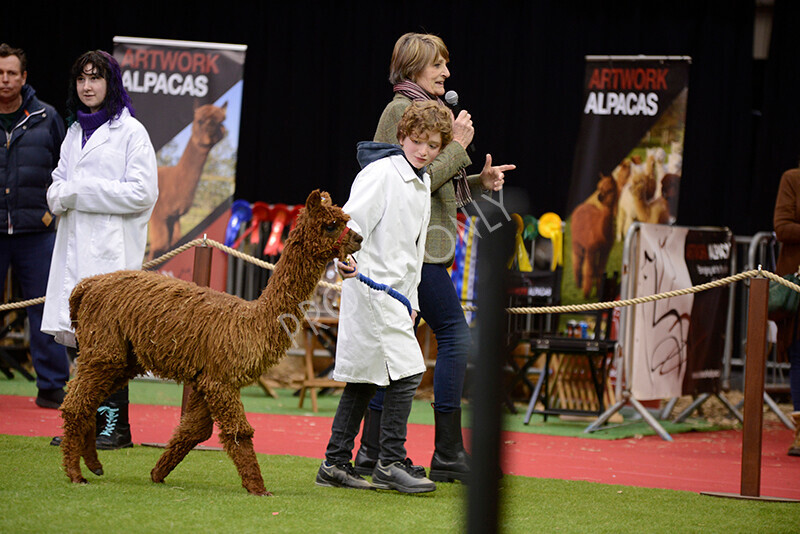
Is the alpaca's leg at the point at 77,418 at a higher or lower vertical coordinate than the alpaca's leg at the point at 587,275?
lower

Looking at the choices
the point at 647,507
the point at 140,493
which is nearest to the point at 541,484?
the point at 647,507

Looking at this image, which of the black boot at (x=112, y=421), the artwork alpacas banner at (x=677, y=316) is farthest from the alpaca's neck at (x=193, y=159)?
the black boot at (x=112, y=421)

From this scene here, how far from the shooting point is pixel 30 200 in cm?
653

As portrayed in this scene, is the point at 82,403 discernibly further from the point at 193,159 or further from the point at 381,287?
the point at 193,159

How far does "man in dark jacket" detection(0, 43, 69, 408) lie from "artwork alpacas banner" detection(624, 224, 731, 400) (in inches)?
162

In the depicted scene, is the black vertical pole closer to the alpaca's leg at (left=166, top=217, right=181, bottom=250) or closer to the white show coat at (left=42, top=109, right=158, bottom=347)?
the white show coat at (left=42, top=109, right=158, bottom=347)

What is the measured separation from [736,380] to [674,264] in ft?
10.0

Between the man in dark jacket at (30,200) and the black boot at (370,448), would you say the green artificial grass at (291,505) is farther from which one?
the man in dark jacket at (30,200)

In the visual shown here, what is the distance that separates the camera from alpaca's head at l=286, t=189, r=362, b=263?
12.6 feet

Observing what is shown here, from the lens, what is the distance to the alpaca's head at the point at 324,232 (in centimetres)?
386

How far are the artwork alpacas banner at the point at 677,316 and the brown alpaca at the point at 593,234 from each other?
99 centimetres

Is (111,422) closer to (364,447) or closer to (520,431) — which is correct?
(364,447)

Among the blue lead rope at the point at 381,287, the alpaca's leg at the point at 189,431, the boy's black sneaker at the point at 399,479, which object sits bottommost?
the boy's black sneaker at the point at 399,479

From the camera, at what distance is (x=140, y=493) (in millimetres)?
3869
